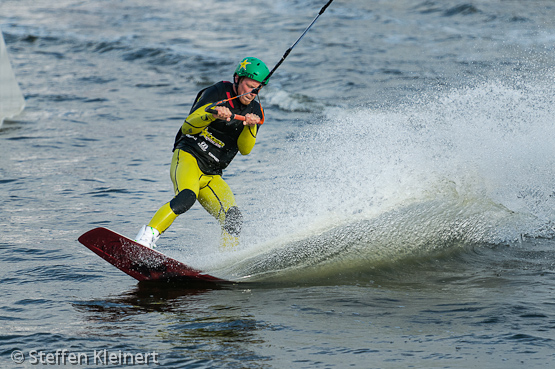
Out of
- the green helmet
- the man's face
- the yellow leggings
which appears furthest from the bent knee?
the green helmet

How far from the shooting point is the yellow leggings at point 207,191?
6.43 meters

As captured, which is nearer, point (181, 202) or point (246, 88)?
point (181, 202)

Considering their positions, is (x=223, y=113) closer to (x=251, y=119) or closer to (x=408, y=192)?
(x=251, y=119)

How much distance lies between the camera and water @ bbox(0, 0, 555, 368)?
4.90 meters

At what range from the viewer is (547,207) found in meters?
7.99

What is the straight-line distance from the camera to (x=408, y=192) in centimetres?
795

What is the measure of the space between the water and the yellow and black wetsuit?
469mm

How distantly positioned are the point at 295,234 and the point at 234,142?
1246 millimetres

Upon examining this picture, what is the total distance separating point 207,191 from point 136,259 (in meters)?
1.04

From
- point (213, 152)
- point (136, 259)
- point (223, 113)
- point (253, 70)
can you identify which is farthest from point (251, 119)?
point (136, 259)

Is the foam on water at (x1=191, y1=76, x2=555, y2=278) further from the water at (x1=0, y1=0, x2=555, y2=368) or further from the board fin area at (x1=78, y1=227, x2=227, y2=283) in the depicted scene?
the board fin area at (x1=78, y1=227, x2=227, y2=283)

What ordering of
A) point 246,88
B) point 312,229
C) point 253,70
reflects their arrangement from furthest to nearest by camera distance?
1. point 312,229
2. point 246,88
3. point 253,70

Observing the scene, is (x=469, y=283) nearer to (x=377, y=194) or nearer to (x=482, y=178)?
(x=377, y=194)

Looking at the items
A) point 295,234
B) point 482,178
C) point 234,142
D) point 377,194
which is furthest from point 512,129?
point 234,142
